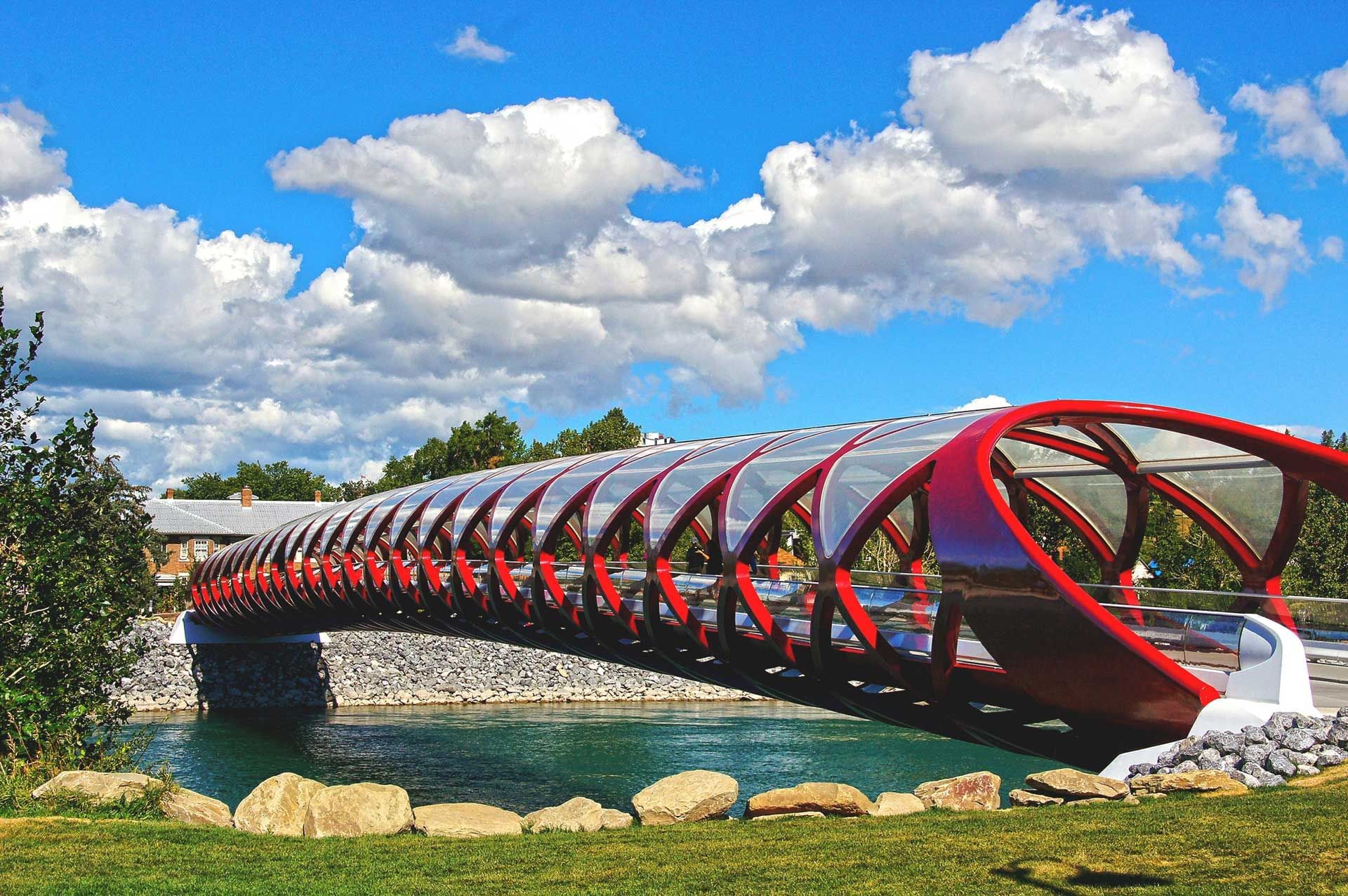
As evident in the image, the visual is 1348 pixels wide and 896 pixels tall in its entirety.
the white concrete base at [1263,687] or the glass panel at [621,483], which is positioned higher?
the glass panel at [621,483]

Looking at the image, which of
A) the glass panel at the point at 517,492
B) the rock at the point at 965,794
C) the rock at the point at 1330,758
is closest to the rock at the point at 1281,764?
the rock at the point at 1330,758

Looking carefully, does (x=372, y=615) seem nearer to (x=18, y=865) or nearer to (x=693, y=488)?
(x=693, y=488)

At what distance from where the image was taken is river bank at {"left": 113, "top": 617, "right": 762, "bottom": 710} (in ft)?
149

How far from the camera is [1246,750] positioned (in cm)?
1008

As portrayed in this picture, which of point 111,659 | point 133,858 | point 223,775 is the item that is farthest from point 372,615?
point 133,858

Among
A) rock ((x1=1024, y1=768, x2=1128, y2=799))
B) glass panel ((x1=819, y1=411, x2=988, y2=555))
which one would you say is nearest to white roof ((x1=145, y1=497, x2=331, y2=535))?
glass panel ((x1=819, y1=411, x2=988, y2=555))

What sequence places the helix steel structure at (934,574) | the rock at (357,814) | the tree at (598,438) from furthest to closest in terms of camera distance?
the tree at (598,438) < the rock at (357,814) < the helix steel structure at (934,574)

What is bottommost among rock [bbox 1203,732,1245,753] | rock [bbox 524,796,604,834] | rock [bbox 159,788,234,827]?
rock [bbox 159,788,234,827]

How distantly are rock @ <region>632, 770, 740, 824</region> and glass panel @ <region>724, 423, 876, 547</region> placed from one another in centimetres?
313

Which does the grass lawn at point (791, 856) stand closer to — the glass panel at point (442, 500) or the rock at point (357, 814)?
the rock at point (357, 814)

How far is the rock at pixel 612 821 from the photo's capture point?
38.3 feet

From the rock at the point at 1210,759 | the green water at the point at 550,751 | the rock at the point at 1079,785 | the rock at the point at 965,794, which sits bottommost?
the green water at the point at 550,751

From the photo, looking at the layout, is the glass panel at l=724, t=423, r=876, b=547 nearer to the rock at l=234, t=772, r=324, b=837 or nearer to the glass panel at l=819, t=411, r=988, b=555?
the glass panel at l=819, t=411, r=988, b=555

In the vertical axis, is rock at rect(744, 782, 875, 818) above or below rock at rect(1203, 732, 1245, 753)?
below
